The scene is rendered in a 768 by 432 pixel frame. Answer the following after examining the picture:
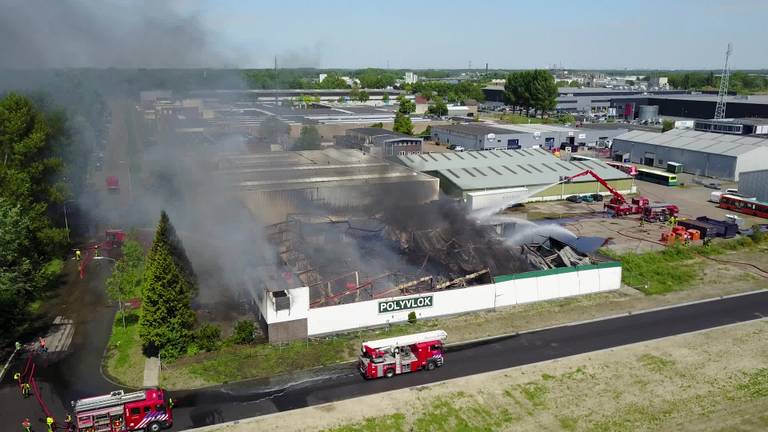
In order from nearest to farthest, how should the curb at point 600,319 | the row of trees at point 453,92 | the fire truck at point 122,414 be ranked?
the fire truck at point 122,414, the curb at point 600,319, the row of trees at point 453,92

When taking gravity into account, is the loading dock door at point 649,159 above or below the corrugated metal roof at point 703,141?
below

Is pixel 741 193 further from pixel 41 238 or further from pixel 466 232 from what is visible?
pixel 41 238

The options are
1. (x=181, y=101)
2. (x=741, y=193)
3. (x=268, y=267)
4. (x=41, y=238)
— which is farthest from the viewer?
(x=741, y=193)

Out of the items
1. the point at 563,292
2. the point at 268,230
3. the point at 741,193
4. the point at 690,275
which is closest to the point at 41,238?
the point at 268,230

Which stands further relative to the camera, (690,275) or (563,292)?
(690,275)

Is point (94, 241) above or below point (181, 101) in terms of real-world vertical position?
below

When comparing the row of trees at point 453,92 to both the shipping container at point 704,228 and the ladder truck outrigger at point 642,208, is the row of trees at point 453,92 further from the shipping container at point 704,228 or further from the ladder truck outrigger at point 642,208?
the shipping container at point 704,228

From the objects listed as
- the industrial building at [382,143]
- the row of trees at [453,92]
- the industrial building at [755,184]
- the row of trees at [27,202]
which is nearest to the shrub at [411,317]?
the row of trees at [27,202]
